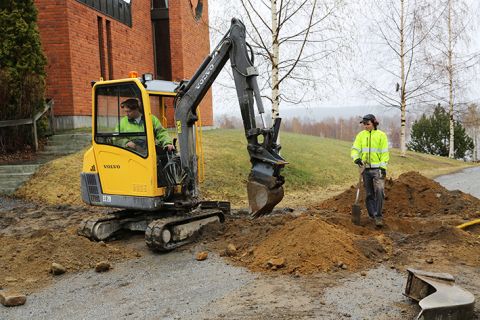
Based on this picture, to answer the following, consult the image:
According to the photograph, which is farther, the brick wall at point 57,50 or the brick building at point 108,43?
the brick building at point 108,43

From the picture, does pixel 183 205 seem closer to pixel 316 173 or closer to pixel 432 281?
pixel 432 281

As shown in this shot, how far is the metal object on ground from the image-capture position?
4.02 m

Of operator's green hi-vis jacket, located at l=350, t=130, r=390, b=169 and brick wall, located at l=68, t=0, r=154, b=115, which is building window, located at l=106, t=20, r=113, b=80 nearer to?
brick wall, located at l=68, t=0, r=154, b=115

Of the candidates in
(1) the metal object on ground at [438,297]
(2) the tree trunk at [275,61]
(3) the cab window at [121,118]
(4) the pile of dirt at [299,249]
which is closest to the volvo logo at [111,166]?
(3) the cab window at [121,118]

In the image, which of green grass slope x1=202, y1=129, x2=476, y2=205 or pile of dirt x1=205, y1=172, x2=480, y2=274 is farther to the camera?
green grass slope x1=202, y1=129, x2=476, y2=205

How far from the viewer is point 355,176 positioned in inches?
708

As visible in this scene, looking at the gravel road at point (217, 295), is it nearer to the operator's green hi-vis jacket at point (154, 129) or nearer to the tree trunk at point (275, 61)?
the operator's green hi-vis jacket at point (154, 129)

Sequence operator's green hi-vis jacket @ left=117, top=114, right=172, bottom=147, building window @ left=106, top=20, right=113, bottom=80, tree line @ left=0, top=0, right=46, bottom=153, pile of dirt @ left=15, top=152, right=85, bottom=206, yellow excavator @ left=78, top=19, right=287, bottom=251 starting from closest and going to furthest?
yellow excavator @ left=78, top=19, right=287, bottom=251, operator's green hi-vis jacket @ left=117, top=114, right=172, bottom=147, pile of dirt @ left=15, top=152, right=85, bottom=206, tree line @ left=0, top=0, right=46, bottom=153, building window @ left=106, top=20, right=113, bottom=80

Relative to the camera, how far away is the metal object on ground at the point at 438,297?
402 cm

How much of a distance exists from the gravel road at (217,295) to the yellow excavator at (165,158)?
1039 millimetres

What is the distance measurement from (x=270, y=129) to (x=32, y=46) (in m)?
Answer: 9.94

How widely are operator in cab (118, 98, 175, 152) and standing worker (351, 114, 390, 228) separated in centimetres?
346

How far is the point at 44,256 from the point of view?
6441 millimetres

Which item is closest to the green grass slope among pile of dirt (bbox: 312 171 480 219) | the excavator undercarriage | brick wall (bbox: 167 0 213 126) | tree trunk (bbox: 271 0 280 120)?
pile of dirt (bbox: 312 171 480 219)
